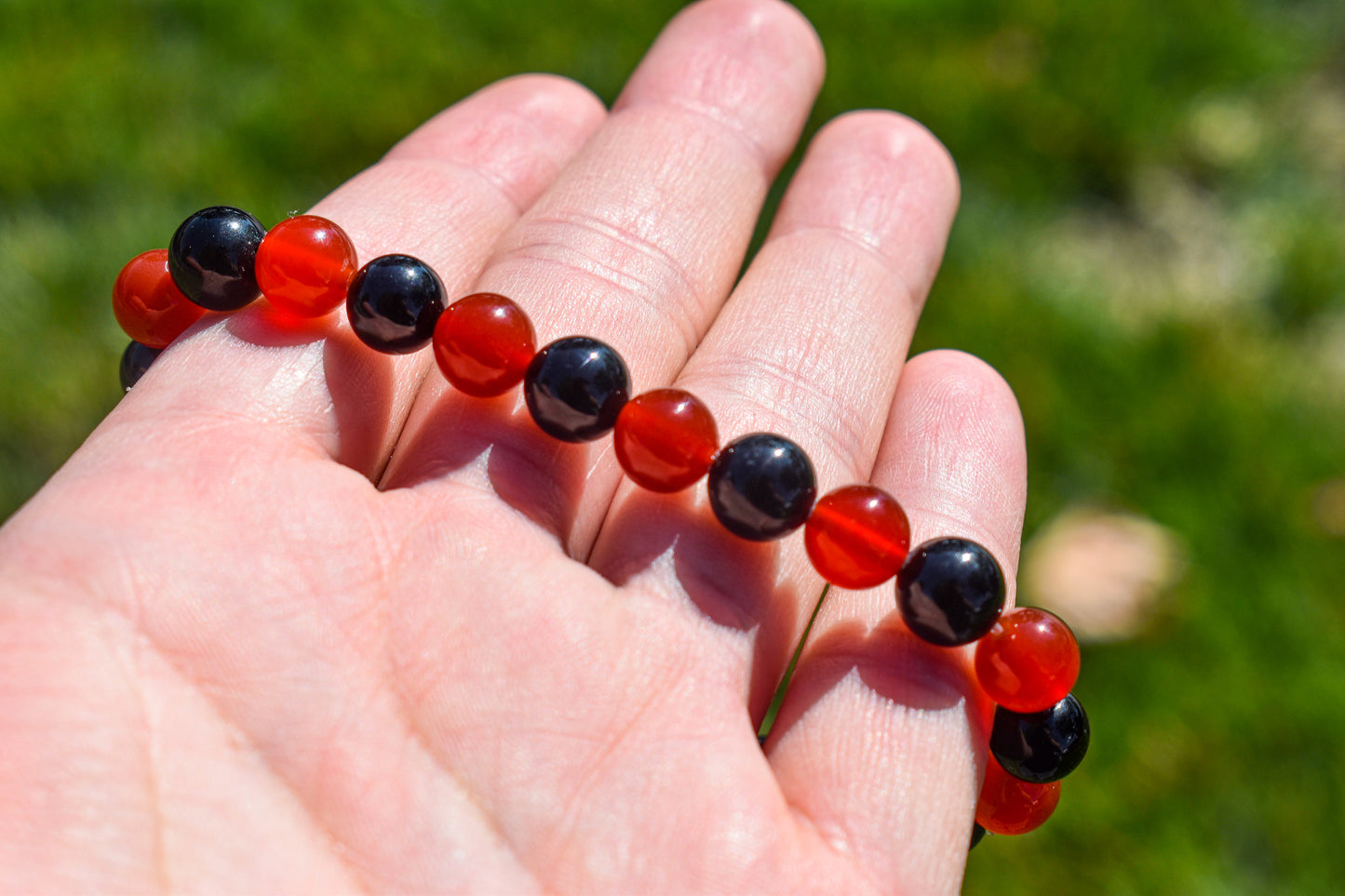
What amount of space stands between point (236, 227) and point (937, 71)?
2583 mm

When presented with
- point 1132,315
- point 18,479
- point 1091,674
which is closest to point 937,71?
point 1132,315

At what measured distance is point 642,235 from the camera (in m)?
2.53

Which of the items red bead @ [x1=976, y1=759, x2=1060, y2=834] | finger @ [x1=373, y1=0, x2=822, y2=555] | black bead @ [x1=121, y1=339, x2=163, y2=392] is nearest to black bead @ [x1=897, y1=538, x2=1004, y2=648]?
red bead @ [x1=976, y1=759, x2=1060, y2=834]

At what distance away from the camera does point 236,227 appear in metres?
2.20

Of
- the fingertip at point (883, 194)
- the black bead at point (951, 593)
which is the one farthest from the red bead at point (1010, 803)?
the fingertip at point (883, 194)

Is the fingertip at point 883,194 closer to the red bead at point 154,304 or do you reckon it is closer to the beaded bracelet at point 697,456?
the beaded bracelet at point 697,456

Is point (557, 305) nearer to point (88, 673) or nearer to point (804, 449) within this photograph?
point (804, 449)

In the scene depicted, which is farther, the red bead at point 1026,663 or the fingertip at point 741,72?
the fingertip at point 741,72

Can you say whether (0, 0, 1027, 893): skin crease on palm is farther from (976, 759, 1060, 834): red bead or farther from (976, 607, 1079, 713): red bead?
(976, 759, 1060, 834): red bead

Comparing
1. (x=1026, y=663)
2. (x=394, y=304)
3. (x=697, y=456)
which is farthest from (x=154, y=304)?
(x=1026, y=663)

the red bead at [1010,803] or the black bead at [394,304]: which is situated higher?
the black bead at [394,304]

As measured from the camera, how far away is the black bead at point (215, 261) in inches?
85.0

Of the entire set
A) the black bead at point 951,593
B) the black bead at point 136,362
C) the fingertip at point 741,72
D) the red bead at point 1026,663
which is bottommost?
the black bead at point 136,362

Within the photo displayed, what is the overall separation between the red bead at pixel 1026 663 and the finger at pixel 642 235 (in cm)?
77
